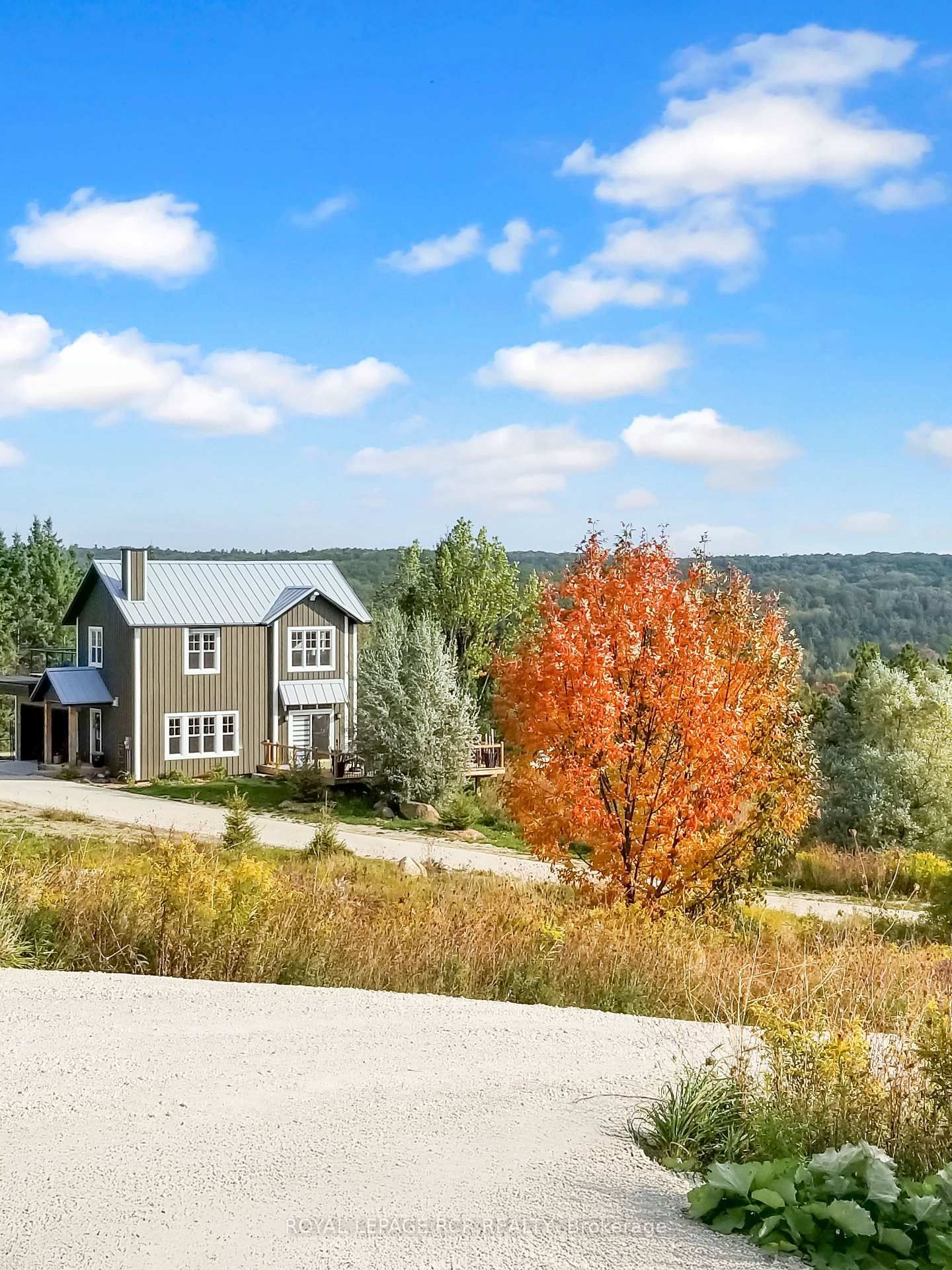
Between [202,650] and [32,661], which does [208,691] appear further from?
[32,661]

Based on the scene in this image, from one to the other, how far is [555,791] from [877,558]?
8422 cm

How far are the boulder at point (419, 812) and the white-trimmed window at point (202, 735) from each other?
7.06 meters

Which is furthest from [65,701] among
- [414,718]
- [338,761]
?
[414,718]

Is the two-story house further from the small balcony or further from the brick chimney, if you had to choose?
the small balcony

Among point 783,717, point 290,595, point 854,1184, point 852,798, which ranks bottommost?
point 852,798

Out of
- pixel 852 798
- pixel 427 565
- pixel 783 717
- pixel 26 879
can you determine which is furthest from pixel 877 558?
pixel 26 879

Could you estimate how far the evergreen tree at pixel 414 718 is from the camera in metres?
29.0

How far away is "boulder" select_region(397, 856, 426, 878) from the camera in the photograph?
56.4 feet

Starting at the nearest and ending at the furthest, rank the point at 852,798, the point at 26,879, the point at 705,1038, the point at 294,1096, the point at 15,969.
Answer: the point at 294,1096 < the point at 705,1038 < the point at 15,969 < the point at 26,879 < the point at 852,798

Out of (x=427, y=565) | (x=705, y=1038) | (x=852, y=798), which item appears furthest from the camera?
(x=427, y=565)

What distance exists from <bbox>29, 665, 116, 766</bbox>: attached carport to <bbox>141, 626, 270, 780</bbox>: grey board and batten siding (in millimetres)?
1505

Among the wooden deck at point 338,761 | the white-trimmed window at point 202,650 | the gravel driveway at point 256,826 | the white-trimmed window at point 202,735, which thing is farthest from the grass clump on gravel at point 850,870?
the white-trimmed window at point 202,650

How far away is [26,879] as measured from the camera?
8500mm

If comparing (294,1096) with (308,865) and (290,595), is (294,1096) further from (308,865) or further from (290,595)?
(290,595)
